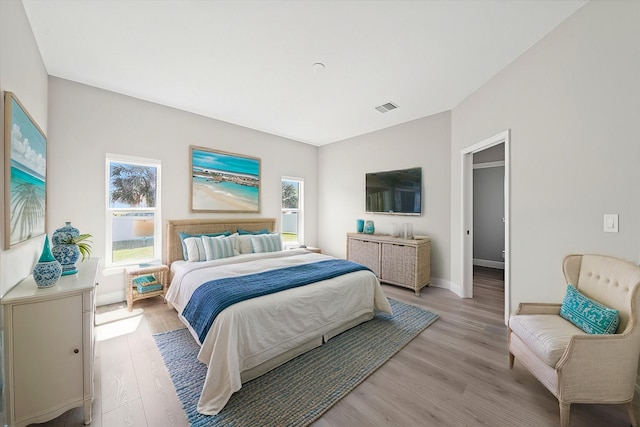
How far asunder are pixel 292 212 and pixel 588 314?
4.66 metres

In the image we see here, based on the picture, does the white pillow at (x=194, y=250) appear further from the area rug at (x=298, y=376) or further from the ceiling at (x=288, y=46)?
the ceiling at (x=288, y=46)

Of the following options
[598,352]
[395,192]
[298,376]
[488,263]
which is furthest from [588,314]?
[488,263]

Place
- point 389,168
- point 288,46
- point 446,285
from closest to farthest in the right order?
point 288,46 → point 446,285 → point 389,168

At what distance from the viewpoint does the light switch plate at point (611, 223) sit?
1.81 m

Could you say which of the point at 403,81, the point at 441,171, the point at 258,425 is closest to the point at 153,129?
the point at 403,81

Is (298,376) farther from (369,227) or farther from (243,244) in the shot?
(369,227)

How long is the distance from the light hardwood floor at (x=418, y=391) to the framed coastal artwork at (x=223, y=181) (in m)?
2.07

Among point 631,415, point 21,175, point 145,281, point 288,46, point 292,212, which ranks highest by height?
point 288,46

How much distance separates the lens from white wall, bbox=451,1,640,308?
1752 mm

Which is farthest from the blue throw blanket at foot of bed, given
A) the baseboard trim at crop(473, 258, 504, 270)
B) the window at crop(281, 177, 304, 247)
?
the baseboard trim at crop(473, 258, 504, 270)

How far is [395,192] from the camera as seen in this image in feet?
15.1

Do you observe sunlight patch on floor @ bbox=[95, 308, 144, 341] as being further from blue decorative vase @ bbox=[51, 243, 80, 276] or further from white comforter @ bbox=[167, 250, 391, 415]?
blue decorative vase @ bbox=[51, 243, 80, 276]

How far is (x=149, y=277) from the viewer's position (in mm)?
3484

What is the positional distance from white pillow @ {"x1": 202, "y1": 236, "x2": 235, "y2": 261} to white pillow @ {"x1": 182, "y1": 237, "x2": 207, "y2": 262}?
52mm
